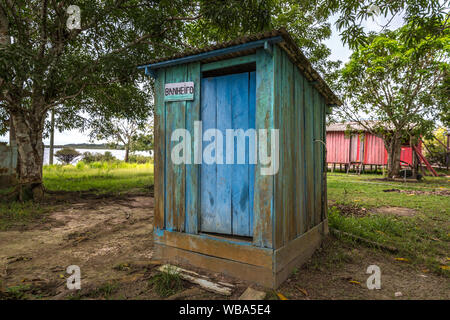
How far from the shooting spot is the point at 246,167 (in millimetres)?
3283

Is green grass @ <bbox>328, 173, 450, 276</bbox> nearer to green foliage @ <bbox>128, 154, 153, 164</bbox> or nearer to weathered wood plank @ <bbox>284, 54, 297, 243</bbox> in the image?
weathered wood plank @ <bbox>284, 54, 297, 243</bbox>

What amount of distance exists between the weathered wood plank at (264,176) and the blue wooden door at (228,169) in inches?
8.7

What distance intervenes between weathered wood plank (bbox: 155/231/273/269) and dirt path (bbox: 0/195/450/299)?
0.30 metres

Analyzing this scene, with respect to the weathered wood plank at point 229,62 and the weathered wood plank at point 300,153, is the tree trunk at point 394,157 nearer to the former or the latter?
the weathered wood plank at point 300,153

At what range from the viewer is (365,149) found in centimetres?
1877

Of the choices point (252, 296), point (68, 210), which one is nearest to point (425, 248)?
point (252, 296)

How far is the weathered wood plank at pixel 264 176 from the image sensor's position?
293 cm

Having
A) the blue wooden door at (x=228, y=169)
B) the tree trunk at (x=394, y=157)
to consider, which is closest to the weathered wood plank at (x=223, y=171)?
the blue wooden door at (x=228, y=169)

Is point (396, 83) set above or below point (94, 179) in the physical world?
above

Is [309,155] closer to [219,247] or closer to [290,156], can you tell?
[290,156]

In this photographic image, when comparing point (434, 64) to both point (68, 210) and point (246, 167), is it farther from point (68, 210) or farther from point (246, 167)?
point (68, 210)

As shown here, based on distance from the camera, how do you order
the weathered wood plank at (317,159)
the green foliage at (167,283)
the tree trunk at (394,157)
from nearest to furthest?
1. the green foliage at (167,283)
2. the weathered wood plank at (317,159)
3. the tree trunk at (394,157)

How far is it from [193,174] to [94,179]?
38.7 ft

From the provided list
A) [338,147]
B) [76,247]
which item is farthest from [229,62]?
[338,147]
